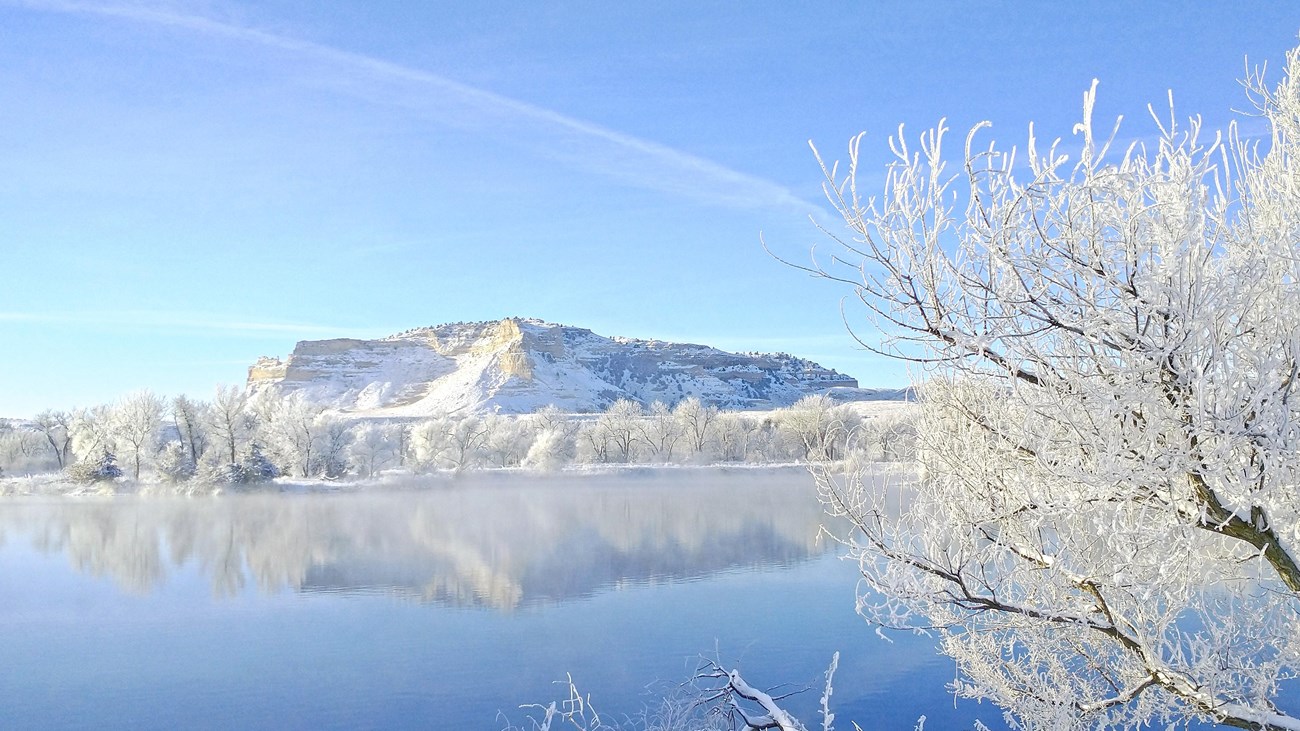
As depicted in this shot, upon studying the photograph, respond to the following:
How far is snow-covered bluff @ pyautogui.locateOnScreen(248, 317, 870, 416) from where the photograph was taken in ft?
412

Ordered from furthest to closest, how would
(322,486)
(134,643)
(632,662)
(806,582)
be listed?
(322,486), (806,582), (134,643), (632,662)

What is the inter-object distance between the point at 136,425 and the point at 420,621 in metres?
36.0

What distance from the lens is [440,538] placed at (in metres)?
24.9

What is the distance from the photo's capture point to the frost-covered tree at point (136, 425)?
42969mm

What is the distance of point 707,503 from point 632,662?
2108cm

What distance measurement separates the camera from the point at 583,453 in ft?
192

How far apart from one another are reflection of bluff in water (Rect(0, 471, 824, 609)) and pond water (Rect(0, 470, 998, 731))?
132 millimetres

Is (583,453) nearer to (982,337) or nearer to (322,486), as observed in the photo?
(322,486)

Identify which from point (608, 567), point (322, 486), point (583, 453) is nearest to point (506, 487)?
point (322, 486)

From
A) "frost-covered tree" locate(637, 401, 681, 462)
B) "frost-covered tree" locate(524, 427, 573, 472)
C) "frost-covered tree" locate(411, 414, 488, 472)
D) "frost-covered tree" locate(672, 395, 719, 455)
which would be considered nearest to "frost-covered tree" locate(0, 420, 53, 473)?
"frost-covered tree" locate(411, 414, 488, 472)

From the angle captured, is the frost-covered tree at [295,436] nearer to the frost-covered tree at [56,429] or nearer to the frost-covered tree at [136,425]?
the frost-covered tree at [136,425]

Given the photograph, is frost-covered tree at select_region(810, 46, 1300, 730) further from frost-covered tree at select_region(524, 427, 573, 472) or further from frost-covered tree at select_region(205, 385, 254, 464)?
frost-covered tree at select_region(524, 427, 573, 472)

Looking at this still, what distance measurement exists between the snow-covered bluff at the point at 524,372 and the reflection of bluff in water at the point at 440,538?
79.3 m

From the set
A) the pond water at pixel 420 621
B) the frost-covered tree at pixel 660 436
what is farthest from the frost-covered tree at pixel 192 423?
the frost-covered tree at pixel 660 436
